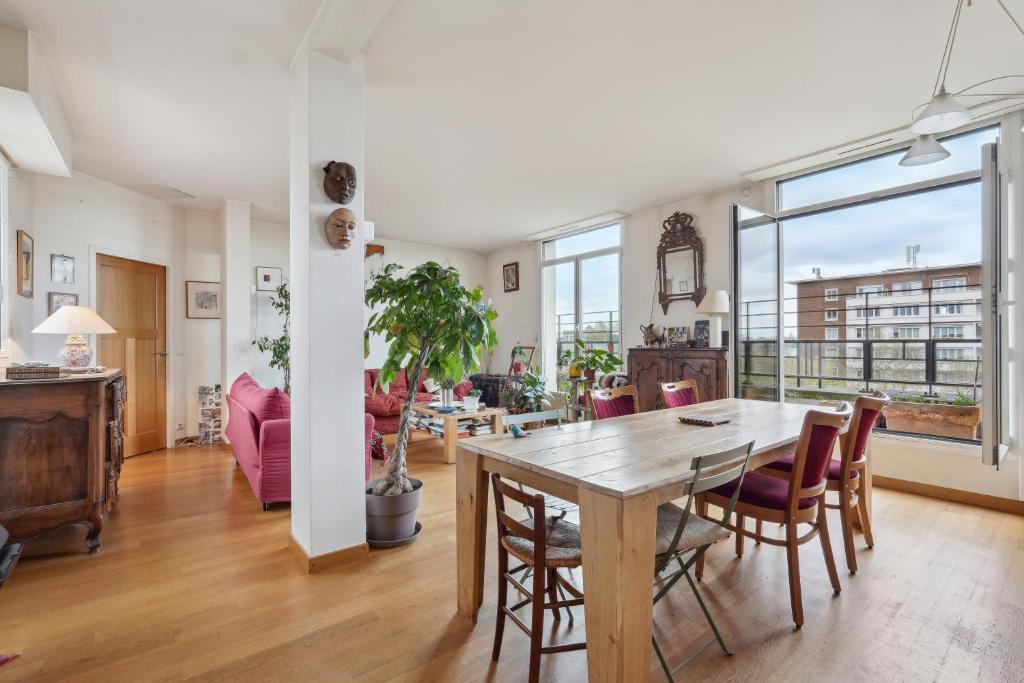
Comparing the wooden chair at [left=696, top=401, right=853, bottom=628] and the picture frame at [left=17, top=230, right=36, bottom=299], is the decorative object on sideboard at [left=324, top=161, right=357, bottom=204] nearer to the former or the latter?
the wooden chair at [left=696, top=401, right=853, bottom=628]

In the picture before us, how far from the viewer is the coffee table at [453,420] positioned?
4539 millimetres

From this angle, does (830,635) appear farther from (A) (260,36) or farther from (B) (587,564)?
(A) (260,36)

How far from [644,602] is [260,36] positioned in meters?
3.10

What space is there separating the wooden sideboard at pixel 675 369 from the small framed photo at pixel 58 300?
5.29 meters

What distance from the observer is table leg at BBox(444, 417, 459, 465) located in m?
4.52

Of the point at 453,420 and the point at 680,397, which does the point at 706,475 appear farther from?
the point at 453,420

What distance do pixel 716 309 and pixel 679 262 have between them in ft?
3.39

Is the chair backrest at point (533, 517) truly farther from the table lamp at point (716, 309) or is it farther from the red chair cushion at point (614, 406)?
the table lamp at point (716, 309)

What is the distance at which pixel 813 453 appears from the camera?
6.73 feet

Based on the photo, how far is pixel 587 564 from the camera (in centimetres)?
146

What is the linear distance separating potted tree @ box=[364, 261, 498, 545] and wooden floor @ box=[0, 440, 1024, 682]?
202 millimetres

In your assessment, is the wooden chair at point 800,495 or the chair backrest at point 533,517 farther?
the wooden chair at point 800,495

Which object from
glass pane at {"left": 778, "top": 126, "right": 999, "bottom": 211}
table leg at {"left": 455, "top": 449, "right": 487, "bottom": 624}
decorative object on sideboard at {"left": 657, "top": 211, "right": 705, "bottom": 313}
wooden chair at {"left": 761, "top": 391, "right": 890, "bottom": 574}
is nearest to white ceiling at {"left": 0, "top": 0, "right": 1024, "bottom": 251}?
glass pane at {"left": 778, "top": 126, "right": 999, "bottom": 211}

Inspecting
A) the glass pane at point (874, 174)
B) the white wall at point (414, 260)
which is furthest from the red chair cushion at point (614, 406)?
the white wall at point (414, 260)
